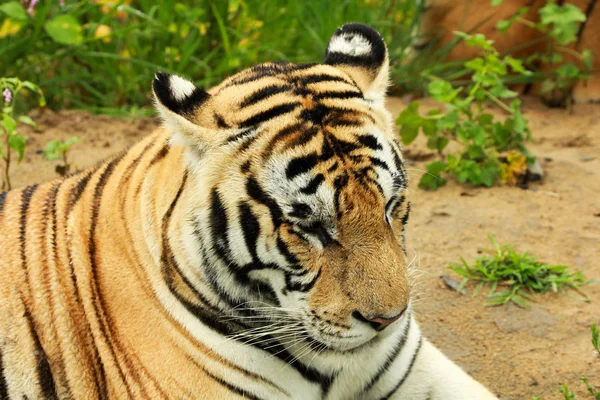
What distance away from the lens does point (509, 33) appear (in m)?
6.70

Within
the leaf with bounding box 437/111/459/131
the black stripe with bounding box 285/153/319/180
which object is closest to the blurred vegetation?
the leaf with bounding box 437/111/459/131

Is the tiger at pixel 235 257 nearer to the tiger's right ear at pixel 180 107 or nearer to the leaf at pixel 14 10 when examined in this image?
the tiger's right ear at pixel 180 107

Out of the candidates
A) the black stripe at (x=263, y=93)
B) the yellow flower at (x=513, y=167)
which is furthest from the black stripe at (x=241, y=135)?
the yellow flower at (x=513, y=167)

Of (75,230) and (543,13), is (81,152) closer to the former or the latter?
(75,230)

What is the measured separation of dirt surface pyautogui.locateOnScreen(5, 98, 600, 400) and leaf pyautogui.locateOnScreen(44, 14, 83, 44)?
2.38 ft

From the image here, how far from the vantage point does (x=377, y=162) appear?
2693 mm

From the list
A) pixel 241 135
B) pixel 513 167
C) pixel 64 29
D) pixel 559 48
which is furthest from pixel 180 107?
pixel 559 48

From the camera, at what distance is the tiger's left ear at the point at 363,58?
3.05 meters

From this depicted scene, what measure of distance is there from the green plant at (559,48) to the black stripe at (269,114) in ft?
11.1

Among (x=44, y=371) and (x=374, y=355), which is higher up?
(x=374, y=355)

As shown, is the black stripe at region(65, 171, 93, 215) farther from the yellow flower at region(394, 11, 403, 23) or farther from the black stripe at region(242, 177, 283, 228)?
the yellow flower at region(394, 11, 403, 23)

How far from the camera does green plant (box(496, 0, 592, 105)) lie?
6.03 meters

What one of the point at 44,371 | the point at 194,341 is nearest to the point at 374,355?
the point at 194,341

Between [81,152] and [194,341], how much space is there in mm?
3264
